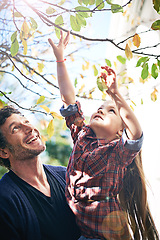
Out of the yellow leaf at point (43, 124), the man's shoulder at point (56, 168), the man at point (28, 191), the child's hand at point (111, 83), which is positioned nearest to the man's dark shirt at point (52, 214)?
the man at point (28, 191)

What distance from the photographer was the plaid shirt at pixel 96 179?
0.81 m

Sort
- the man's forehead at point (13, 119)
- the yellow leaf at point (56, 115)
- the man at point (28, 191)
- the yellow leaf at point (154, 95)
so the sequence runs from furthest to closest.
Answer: the yellow leaf at point (154, 95) → the yellow leaf at point (56, 115) → the man's forehead at point (13, 119) → the man at point (28, 191)

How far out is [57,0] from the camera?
1.05 m

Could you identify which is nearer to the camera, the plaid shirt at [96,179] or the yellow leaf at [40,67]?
the plaid shirt at [96,179]

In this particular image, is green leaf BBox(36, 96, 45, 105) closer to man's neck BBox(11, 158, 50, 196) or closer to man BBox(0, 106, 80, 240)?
man BBox(0, 106, 80, 240)

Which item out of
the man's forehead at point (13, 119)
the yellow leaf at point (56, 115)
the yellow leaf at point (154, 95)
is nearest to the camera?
the man's forehead at point (13, 119)

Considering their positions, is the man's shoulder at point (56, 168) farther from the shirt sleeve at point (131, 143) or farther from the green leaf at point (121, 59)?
the green leaf at point (121, 59)

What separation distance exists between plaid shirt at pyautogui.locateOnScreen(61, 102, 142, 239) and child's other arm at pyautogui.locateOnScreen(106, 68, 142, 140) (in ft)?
0.08

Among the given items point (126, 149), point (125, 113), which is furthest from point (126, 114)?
point (126, 149)

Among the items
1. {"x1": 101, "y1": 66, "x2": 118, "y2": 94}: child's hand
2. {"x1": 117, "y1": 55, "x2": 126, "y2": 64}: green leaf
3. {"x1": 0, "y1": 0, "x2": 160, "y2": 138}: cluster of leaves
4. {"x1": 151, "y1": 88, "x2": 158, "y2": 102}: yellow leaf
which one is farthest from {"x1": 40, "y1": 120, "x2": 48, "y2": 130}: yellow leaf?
{"x1": 151, "y1": 88, "x2": 158, "y2": 102}: yellow leaf

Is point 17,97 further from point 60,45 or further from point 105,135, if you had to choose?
point 105,135

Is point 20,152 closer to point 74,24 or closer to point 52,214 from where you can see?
point 52,214

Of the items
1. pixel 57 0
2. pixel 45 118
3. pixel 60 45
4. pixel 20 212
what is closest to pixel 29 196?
pixel 20 212

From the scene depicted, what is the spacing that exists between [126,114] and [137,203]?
0.33 metres
